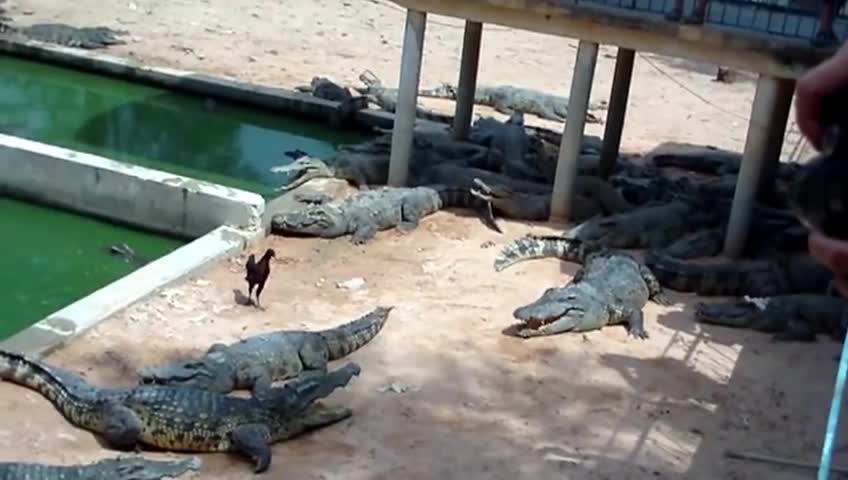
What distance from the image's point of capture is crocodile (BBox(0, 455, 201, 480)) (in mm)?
4660

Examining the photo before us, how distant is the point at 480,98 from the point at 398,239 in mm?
4432

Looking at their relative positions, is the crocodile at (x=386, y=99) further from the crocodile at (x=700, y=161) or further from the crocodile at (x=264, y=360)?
the crocodile at (x=264, y=360)

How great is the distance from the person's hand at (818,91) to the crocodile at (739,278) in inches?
276

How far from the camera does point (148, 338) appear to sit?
6391 millimetres

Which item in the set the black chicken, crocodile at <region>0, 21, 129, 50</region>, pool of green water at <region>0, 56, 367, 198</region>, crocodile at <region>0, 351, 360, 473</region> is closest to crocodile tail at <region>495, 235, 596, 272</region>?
the black chicken

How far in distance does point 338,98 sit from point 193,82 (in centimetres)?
149

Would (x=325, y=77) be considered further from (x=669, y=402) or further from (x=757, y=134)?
(x=669, y=402)

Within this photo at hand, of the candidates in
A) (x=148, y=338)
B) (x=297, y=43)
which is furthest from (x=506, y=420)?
(x=297, y=43)

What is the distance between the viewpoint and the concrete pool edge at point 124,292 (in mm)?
6148

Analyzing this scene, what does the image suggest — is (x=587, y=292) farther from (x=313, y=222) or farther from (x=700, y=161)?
(x=700, y=161)

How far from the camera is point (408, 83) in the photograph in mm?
9148

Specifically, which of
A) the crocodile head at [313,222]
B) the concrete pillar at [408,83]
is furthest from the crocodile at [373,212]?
the concrete pillar at [408,83]

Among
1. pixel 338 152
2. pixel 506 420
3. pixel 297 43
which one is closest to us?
pixel 506 420

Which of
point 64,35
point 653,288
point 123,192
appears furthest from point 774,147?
point 64,35
